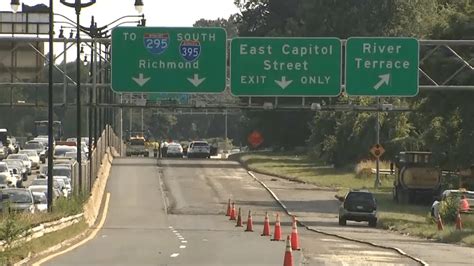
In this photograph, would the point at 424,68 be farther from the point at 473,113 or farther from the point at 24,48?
the point at 24,48

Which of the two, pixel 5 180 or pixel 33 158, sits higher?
pixel 5 180

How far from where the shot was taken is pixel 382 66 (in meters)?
Answer: 40.1

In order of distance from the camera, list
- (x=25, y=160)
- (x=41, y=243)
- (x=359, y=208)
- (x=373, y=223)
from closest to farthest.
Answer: (x=41, y=243), (x=359, y=208), (x=373, y=223), (x=25, y=160)

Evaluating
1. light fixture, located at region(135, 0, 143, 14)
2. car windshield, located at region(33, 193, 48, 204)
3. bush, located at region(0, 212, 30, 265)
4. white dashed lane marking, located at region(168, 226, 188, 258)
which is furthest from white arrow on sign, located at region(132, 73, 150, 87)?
bush, located at region(0, 212, 30, 265)

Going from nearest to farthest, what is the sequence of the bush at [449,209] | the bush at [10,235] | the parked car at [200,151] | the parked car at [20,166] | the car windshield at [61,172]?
the bush at [10,235], the bush at [449,209], the car windshield at [61,172], the parked car at [20,166], the parked car at [200,151]

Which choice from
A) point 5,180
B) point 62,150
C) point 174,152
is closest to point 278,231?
point 5,180

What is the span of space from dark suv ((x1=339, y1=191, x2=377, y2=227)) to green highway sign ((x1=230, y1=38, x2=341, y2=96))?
9327 millimetres

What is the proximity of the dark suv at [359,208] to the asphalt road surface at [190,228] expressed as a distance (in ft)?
9.09

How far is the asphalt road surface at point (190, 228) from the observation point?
26828mm

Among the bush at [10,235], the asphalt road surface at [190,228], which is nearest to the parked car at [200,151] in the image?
the asphalt road surface at [190,228]

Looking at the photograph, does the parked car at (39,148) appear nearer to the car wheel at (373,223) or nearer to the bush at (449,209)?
the car wheel at (373,223)

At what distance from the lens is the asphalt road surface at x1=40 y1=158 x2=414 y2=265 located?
2683cm

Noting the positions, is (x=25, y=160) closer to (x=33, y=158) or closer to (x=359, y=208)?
(x=33, y=158)

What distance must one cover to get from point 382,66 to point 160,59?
759cm
